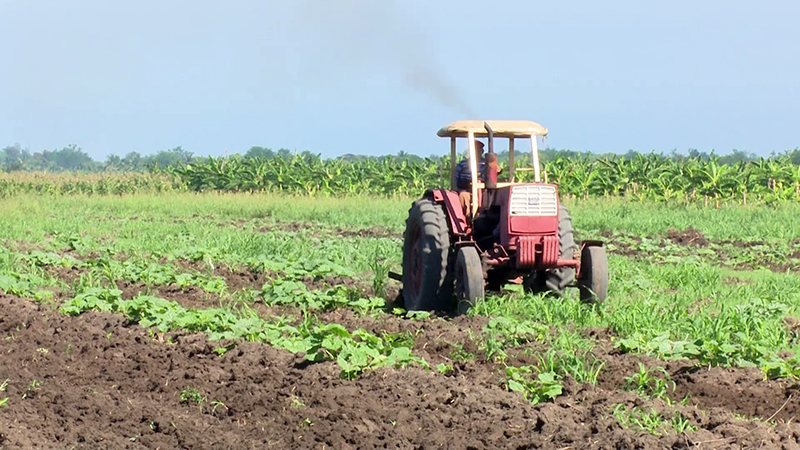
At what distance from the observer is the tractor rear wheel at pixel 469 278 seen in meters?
9.01

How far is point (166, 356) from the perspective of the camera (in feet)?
25.0

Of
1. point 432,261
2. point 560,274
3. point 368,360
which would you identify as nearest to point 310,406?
point 368,360

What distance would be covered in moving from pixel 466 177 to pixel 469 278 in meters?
1.59

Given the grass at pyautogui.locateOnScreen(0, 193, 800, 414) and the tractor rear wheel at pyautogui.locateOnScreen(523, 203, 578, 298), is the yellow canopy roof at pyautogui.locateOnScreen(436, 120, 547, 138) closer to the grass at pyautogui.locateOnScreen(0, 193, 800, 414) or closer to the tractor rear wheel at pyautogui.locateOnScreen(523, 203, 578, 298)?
the tractor rear wheel at pyautogui.locateOnScreen(523, 203, 578, 298)

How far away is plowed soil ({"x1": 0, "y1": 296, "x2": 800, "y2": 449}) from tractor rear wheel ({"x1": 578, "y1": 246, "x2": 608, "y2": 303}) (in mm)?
2162

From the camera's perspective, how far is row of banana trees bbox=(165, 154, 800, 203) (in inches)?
1150

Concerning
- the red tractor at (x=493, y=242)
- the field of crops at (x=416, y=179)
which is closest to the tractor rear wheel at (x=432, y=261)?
the red tractor at (x=493, y=242)

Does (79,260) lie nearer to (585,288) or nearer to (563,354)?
(585,288)

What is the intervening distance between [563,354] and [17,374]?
12.8ft

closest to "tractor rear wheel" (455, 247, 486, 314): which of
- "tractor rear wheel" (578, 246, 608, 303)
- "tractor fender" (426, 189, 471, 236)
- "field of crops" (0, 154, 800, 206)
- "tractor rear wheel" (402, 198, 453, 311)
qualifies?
"tractor rear wheel" (402, 198, 453, 311)

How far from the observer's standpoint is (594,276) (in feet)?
30.8

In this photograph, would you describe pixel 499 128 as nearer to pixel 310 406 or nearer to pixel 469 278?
pixel 469 278

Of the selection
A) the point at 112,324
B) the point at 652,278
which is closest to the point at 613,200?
the point at 652,278

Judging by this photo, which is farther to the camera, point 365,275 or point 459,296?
point 365,275
